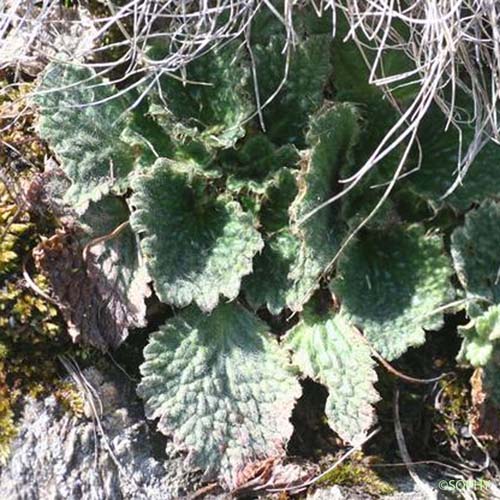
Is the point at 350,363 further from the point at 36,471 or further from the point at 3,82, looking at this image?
the point at 3,82

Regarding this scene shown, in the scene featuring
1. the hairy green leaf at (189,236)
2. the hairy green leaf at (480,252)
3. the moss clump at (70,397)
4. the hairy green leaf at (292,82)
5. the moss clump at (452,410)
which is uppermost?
the hairy green leaf at (292,82)

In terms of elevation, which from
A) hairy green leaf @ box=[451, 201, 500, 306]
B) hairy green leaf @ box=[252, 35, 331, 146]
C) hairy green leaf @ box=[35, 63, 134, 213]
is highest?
hairy green leaf @ box=[35, 63, 134, 213]

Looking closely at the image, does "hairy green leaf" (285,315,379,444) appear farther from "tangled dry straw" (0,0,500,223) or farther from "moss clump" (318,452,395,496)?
"tangled dry straw" (0,0,500,223)

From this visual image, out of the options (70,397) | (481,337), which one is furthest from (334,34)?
(70,397)

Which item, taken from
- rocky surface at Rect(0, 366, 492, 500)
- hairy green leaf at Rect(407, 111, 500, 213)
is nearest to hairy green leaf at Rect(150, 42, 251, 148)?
hairy green leaf at Rect(407, 111, 500, 213)

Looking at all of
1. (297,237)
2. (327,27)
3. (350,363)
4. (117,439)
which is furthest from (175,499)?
(327,27)

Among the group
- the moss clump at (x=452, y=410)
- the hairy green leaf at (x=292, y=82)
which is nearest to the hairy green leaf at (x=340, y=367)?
the moss clump at (x=452, y=410)

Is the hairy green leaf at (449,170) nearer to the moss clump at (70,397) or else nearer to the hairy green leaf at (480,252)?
the hairy green leaf at (480,252)
